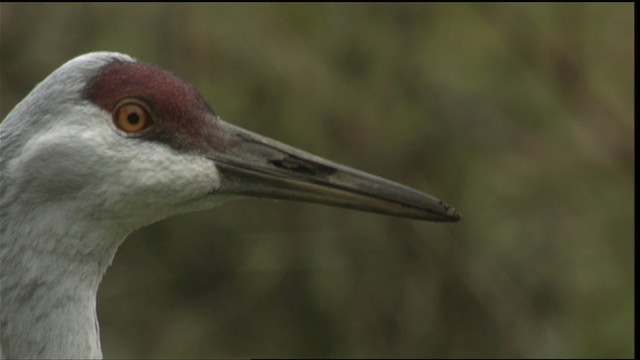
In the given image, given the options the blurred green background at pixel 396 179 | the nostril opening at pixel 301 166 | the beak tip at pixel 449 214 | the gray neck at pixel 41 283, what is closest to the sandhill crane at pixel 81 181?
the gray neck at pixel 41 283

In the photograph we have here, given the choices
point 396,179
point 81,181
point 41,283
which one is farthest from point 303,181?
point 396,179

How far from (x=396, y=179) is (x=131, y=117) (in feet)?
15.9

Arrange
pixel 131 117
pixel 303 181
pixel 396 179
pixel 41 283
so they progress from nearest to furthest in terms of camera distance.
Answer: pixel 41 283 < pixel 131 117 < pixel 303 181 < pixel 396 179

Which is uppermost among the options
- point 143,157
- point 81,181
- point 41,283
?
point 143,157

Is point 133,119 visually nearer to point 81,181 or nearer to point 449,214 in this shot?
point 81,181

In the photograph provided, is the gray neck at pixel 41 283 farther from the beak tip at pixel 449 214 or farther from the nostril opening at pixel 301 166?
the beak tip at pixel 449 214

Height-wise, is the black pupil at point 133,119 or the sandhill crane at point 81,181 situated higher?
the black pupil at point 133,119

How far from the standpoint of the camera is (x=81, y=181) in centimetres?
430

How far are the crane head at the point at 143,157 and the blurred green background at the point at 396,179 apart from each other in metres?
4.17

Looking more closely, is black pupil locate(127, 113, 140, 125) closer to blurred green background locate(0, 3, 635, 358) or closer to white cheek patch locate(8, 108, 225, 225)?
white cheek patch locate(8, 108, 225, 225)

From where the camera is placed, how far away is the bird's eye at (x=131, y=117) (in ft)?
14.3

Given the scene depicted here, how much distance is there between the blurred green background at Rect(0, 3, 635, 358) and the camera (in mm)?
8859

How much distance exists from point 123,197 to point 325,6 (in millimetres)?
4779

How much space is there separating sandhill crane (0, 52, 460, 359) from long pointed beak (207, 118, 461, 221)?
0.07 metres
